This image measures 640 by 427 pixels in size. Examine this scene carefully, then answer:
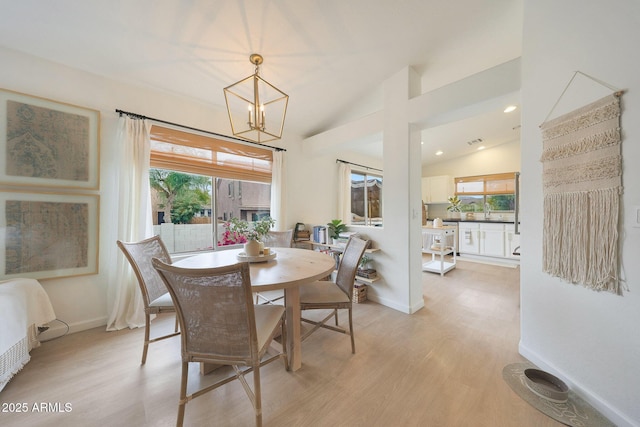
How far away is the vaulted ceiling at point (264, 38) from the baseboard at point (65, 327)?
2.46 metres

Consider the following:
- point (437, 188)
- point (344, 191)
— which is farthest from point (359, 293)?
point (437, 188)

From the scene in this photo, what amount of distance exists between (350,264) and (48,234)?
275cm

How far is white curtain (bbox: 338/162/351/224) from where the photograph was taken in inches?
183

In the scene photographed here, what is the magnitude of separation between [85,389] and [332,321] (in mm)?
1918

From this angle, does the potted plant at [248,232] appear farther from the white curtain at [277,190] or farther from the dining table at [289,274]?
the white curtain at [277,190]

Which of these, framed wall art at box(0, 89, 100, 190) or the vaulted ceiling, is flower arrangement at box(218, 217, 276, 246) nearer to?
framed wall art at box(0, 89, 100, 190)

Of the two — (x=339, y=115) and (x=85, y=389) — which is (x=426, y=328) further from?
(x=339, y=115)

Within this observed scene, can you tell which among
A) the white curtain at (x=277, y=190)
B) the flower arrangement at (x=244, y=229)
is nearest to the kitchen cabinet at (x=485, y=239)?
the white curtain at (x=277, y=190)

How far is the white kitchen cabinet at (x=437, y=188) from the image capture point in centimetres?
620

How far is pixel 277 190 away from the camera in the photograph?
3.54m

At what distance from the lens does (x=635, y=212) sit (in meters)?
1.14

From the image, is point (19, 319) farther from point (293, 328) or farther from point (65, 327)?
point (293, 328)

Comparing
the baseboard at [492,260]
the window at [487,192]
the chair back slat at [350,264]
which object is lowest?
the baseboard at [492,260]

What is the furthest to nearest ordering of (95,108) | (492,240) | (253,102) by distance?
(492,240), (253,102), (95,108)
